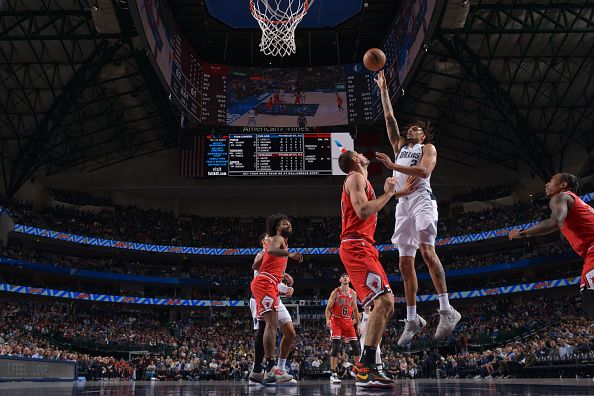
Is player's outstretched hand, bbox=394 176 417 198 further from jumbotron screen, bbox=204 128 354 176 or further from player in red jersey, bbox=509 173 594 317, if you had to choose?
jumbotron screen, bbox=204 128 354 176

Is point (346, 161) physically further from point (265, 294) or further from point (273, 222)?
point (265, 294)

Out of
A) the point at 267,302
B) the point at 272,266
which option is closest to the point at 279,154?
the point at 272,266

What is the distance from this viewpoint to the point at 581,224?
5.68 m

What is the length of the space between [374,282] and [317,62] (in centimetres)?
2869

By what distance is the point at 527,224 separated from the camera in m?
31.1

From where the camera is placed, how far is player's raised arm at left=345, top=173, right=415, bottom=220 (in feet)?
17.9

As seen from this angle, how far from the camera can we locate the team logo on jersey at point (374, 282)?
18.6ft

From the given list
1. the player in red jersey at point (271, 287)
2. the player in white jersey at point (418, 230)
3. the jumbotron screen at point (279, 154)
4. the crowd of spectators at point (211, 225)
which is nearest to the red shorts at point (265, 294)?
the player in red jersey at point (271, 287)

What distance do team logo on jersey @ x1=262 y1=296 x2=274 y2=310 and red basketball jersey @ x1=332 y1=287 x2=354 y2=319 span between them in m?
3.41

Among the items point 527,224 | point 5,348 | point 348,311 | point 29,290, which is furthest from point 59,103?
point 527,224

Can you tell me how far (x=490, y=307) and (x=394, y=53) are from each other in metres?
17.7

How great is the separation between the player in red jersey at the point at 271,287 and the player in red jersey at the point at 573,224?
3.17 meters

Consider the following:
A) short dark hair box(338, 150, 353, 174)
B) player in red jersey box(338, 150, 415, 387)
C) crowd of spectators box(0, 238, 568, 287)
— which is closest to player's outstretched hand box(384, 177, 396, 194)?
player in red jersey box(338, 150, 415, 387)

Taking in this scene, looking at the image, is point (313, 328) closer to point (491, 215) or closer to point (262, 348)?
point (491, 215)
